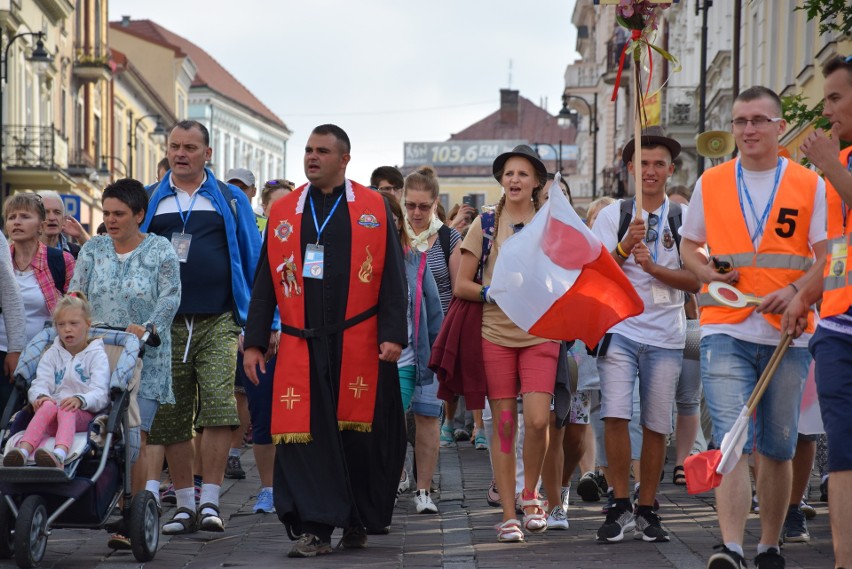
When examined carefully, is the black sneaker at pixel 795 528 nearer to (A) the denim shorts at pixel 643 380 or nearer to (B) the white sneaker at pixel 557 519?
(A) the denim shorts at pixel 643 380

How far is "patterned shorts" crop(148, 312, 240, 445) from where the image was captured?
31.3 feet

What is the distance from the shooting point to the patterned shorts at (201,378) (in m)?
9.55

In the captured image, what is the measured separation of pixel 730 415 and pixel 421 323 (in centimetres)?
357

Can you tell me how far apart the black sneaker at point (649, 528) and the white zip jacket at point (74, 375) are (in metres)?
2.85

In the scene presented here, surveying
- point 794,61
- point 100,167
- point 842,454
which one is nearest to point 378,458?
point 842,454

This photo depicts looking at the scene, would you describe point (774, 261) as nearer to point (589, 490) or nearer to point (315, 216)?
point (315, 216)

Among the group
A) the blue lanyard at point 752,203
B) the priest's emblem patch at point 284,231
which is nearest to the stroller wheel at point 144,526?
the priest's emblem patch at point 284,231

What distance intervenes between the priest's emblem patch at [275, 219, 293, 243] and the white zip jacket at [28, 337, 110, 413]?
106 cm

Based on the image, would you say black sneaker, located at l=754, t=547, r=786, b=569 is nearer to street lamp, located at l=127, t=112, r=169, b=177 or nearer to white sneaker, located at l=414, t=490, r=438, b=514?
white sneaker, located at l=414, t=490, r=438, b=514

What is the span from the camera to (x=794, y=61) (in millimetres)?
27609

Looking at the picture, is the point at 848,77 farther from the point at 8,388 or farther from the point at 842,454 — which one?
the point at 8,388

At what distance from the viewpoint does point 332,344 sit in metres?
8.71

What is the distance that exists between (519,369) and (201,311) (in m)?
1.87

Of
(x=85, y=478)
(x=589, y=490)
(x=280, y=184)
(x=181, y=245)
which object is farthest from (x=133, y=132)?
(x=85, y=478)
